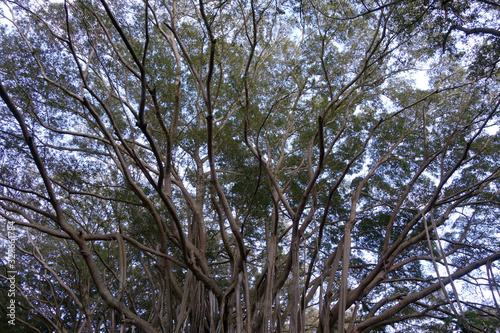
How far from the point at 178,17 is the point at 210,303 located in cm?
456

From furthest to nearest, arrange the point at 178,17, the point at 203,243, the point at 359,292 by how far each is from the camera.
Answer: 1. the point at 178,17
2. the point at 203,243
3. the point at 359,292

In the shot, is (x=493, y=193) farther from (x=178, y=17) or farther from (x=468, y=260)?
(x=178, y=17)

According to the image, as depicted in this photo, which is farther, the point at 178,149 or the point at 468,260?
the point at 178,149

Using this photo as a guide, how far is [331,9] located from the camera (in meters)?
4.84

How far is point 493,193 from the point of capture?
5.63m

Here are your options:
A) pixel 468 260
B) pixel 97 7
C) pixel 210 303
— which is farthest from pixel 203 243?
pixel 468 260

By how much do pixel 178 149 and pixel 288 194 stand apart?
89.5 inches

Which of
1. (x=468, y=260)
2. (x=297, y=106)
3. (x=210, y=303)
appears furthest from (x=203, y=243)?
(x=468, y=260)

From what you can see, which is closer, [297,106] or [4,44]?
[4,44]

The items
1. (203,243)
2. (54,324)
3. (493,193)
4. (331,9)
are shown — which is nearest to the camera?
(331,9)

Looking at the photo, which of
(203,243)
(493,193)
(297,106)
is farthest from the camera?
(297,106)

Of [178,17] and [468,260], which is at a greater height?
[178,17]

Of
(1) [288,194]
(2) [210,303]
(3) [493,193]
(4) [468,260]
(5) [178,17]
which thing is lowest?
(2) [210,303]

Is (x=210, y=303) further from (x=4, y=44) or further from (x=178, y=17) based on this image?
Answer: (x=4, y=44)
